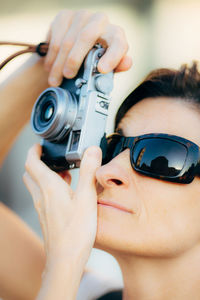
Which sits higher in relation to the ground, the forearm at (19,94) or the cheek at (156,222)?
the forearm at (19,94)

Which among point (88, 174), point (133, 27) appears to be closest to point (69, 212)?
point (88, 174)

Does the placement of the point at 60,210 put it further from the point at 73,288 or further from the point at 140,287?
the point at 140,287

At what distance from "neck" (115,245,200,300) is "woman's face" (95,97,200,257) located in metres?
0.06

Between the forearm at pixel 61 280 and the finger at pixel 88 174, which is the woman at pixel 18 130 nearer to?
the finger at pixel 88 174

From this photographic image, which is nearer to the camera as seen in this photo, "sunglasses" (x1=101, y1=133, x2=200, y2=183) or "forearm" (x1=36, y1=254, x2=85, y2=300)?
"forearm" (x1=36, y1=254, x2=85, y2=300)

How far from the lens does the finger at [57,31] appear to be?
3.14ft

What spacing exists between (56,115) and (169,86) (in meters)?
0.41

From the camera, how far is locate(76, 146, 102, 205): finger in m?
0.74

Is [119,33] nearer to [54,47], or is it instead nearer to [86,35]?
[86,35]

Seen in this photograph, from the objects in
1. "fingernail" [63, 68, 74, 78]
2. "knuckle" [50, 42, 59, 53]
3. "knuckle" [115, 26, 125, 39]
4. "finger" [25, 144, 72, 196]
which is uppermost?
"knuckle" [115, 26, 125, 39]

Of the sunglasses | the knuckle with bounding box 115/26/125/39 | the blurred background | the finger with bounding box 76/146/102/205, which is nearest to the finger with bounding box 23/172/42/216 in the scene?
the finger with bounding box 76/146/102/205

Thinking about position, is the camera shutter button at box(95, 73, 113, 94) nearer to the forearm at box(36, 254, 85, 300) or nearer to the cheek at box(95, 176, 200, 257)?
the cheek at box(95, 176, 200, 257)

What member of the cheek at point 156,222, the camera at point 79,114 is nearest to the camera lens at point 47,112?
the camera at point 79,114

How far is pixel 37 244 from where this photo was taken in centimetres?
130
